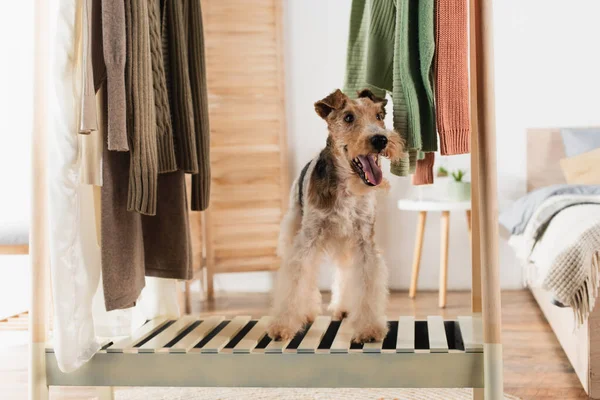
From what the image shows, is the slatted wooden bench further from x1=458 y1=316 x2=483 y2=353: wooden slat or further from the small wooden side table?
the small wooden side table

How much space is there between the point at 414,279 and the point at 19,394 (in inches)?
94.0

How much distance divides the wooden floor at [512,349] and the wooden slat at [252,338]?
0.79 m

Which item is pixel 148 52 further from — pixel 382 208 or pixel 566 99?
pixel 566 99

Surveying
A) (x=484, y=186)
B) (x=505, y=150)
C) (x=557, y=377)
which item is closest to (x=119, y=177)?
(x=484, y=186)

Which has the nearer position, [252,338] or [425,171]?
[252,338]

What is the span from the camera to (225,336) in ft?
6.22

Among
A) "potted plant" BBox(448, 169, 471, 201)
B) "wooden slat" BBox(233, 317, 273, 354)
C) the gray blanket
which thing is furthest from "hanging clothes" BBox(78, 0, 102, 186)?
"potted plant" BBox(448, 169, 471, 201)

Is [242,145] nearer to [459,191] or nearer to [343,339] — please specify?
[459,191]

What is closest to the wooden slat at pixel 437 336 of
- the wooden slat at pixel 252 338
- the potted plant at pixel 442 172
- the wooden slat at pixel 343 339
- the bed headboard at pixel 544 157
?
the wooden slat at pixel 343 339

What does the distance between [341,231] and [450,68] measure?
55cm

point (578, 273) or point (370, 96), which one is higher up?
point (370, 96)

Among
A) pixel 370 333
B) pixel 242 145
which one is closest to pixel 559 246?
pixel 370 333

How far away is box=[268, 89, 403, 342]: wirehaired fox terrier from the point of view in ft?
5.96

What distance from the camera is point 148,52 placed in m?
1.71
